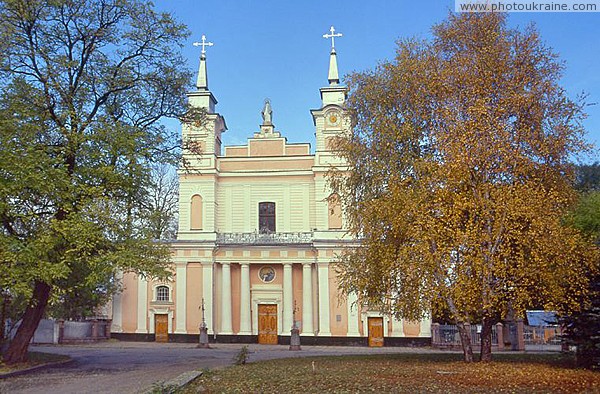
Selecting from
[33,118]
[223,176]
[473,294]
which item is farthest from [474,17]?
[223,176]

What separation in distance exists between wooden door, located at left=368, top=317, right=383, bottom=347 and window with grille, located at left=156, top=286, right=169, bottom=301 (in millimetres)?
12313

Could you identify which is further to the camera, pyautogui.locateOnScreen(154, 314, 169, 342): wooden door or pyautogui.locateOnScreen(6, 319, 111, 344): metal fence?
pyautogui.locateOnScreen(154, 314, 169, 342): wooden door

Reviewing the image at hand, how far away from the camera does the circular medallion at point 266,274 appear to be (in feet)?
118

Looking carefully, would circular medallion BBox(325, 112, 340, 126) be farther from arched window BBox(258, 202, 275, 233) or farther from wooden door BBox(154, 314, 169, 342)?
wooden door BBox(154, 314, 169, 342)

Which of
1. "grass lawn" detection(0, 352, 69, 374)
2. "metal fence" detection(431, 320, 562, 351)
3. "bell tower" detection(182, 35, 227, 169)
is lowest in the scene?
"metal fence" detection(431, 320, 562, 351)

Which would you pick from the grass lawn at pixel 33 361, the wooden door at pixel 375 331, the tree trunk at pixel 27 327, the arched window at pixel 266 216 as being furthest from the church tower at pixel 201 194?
the tree trunk at pixel 27 327

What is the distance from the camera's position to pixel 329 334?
110ft

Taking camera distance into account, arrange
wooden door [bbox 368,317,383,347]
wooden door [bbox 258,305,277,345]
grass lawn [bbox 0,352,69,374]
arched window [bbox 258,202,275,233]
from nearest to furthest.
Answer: grass lawn [bbox 0,352,69,374] → wooden door [bbox 368,317,383,347] → wooden door [bbox 258,305,277,345] → arched window [bbox 258,202,275,233]

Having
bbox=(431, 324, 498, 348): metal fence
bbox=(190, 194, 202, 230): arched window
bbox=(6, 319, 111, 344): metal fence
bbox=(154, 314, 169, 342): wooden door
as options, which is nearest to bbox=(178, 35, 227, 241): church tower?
bbox=(190, 194, 202, 230): arched window

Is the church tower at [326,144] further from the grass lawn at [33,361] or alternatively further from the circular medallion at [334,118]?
the grass lawn at [33,361]

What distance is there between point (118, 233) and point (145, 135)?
313cm

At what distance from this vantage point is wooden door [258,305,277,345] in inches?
1368

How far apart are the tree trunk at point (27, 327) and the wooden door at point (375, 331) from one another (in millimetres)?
20119

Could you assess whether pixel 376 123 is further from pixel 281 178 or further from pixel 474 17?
pixel 281 178
